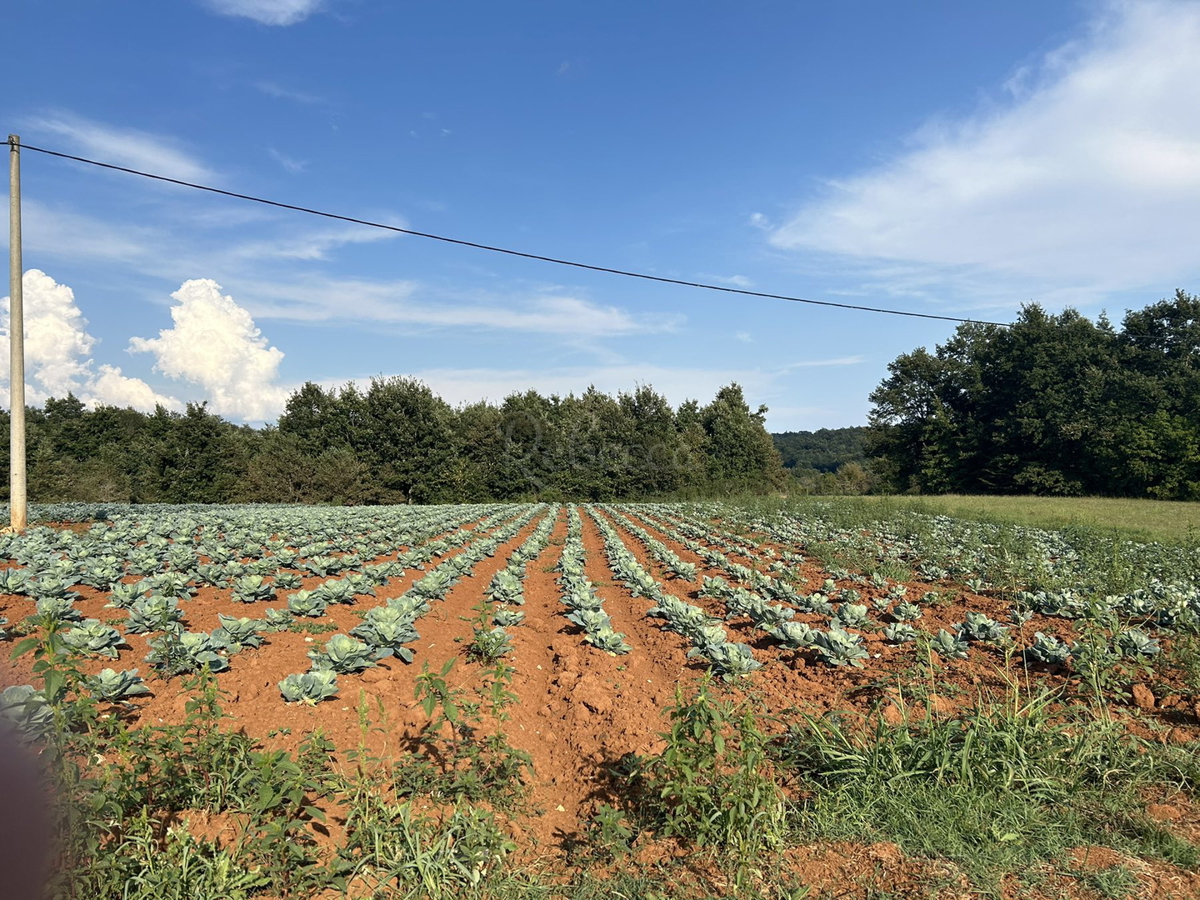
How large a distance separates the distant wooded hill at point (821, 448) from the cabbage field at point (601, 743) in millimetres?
97419

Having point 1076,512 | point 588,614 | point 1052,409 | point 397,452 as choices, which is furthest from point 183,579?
point 1052,409

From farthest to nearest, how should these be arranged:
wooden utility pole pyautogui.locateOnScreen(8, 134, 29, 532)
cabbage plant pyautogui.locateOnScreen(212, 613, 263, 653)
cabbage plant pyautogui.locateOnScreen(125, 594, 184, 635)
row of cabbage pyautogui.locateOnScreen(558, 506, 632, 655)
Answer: wooden utility pole pyautogui.locateOnScreen(8, 134, 29, 532) → row of cabbage pyautogui.locateOnScreen(558, 506, 632, 655) → cabbage plant pyautogui.locateOnScreen(125, 594, 184, 635) → cabbage plant pyautogui.locateOnScreen(212, 613, 263, 653)

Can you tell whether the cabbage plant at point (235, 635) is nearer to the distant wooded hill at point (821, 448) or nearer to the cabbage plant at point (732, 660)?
the cabbage plant at point (732, 660)

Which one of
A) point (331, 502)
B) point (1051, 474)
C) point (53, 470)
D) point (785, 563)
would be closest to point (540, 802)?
point (785, 563)

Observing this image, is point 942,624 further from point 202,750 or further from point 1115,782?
point 202,750

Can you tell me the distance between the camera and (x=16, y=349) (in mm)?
12992

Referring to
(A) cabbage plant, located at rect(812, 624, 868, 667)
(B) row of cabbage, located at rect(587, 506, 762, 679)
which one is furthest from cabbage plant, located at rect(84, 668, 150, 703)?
(A) cabbage plant, located at rect(812, 624, 868, 667)

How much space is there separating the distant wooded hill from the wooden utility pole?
315 ft

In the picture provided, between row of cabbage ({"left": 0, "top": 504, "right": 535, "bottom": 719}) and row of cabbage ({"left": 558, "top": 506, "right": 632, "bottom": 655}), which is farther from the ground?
row of cabbage ({"left": 0, "top": 504, "right": 535, "bottom": 719})

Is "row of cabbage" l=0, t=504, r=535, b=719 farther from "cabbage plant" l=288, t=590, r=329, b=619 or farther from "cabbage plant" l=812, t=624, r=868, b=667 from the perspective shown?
"cabbage plant" l=812, t=624, r=868, b=667

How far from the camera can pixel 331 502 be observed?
4516 cm

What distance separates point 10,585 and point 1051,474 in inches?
2236

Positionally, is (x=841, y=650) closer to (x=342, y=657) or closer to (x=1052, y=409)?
(x=342, y=657)

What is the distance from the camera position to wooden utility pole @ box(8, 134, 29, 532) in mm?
12609
